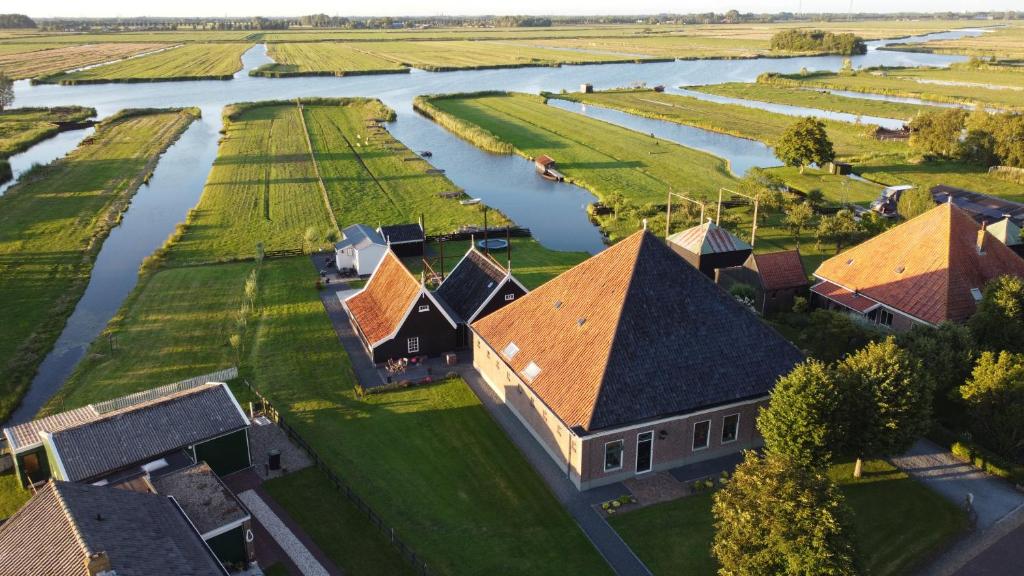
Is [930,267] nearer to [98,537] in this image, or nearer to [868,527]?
[868,527]

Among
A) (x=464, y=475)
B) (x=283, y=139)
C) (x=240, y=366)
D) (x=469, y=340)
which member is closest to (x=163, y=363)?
(x=240, y=366)

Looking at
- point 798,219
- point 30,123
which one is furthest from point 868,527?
point 30,123

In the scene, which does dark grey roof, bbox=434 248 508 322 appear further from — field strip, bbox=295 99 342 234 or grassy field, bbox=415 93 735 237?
grassy field, bbox=415 93 735 237

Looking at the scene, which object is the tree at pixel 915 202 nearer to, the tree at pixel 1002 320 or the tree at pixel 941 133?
the tree at pixel 1002 320

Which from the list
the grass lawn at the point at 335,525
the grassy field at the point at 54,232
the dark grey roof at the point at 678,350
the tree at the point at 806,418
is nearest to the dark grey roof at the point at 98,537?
the grass lawn at the point at 335,525

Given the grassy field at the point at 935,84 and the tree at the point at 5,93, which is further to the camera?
the grassy field at the point at 935,84
